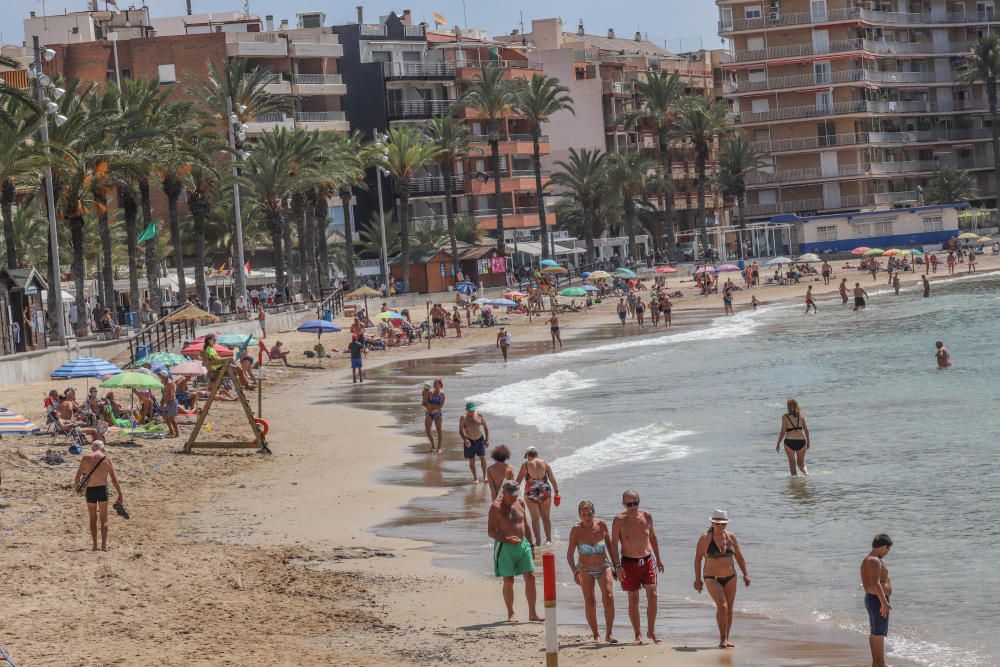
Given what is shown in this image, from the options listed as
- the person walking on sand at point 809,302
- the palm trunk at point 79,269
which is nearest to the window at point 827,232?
the person walking on sand at point 809,302

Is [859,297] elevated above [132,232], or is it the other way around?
[132,232]

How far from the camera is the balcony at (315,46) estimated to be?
281 ft

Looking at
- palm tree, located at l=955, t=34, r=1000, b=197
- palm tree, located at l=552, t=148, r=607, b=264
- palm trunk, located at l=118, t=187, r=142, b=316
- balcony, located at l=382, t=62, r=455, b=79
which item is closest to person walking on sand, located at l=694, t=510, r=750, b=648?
palm trunk, located at l=118, t=187, r=142, b=316

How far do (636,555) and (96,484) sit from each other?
7150 millimetres

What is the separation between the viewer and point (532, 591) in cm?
1330

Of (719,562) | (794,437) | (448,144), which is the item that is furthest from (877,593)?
(448,144)

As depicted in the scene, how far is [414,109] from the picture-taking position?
9019 cm

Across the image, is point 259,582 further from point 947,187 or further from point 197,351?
point 947,187

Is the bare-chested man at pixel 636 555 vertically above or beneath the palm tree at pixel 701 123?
beneath

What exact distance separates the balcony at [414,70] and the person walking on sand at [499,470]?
244ft

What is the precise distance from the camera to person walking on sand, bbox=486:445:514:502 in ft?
55.2

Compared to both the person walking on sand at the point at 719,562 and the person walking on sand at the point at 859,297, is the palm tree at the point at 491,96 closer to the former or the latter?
the person walking on sand at the point at 859,297

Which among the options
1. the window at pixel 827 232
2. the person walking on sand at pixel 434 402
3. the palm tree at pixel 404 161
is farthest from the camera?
the window at pixel 827 232

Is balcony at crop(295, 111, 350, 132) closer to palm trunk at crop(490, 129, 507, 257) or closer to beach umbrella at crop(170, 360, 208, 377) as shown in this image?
palm trunk at crop(490, 129, 507, 257)
